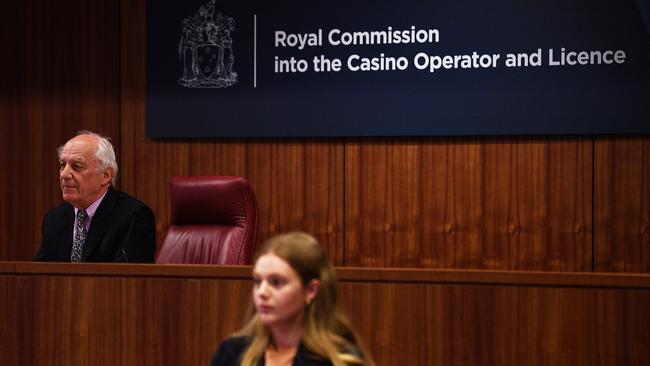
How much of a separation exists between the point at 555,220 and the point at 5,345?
294 centimetres

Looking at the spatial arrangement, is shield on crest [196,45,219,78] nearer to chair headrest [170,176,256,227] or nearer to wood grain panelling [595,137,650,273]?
chair headrest [170,176,256,227]

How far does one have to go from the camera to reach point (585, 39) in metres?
4.70

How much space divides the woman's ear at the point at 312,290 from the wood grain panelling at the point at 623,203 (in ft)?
10.5

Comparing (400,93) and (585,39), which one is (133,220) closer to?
(400,93)

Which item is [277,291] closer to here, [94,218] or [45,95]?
[94,218]

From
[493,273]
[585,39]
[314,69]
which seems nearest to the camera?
[493,273]

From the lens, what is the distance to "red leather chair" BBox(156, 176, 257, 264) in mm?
4098

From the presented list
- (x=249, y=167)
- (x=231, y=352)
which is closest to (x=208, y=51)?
(x=249, y=167)

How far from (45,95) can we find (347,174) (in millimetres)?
1910

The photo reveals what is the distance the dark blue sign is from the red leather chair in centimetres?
101

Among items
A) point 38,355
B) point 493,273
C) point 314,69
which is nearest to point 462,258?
point 314,69

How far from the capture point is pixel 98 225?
3883 millimetres

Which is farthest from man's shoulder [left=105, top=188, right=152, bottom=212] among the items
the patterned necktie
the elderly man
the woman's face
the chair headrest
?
the woman's face

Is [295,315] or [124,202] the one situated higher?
[124,202]
